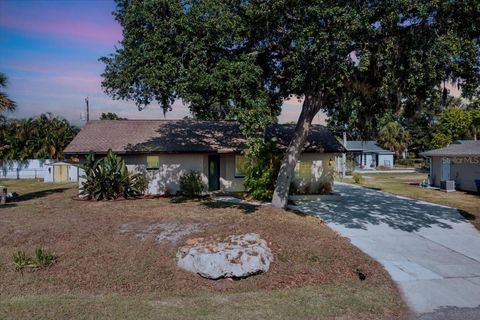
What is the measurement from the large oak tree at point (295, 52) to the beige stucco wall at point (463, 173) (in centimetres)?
1287

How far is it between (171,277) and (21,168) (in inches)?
1438

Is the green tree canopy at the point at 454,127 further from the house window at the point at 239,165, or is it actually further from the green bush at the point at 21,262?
the green bush at the point at 21,262

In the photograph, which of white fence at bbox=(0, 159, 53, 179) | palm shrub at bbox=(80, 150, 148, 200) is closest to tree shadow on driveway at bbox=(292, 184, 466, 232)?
palm shrub at bbox=(80, 150, 148, 200)

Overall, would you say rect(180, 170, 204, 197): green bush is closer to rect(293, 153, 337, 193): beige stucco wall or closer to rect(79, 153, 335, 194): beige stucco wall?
rect(79, 153, 335, 194): beige stucco wall

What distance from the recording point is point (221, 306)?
7125mm

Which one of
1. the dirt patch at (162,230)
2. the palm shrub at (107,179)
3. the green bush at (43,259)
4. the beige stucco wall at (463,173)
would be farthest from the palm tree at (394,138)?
the green bush at (43,259)

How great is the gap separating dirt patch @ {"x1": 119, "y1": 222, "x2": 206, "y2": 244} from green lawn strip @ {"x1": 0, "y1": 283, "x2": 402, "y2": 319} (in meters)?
3.51

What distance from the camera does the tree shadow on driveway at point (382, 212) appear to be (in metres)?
14.5

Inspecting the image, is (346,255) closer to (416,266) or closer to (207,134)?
(416,266)

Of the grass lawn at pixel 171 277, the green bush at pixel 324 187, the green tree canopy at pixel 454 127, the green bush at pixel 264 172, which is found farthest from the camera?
the green tree canopy at pixel 454 127

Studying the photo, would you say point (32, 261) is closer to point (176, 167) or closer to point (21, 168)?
point (176, 167)

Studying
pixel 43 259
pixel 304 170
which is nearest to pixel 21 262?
pixel 43 259

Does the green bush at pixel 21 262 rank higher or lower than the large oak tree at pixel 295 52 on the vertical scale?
lower

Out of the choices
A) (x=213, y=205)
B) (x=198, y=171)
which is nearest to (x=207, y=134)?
(x=198, y=171)
